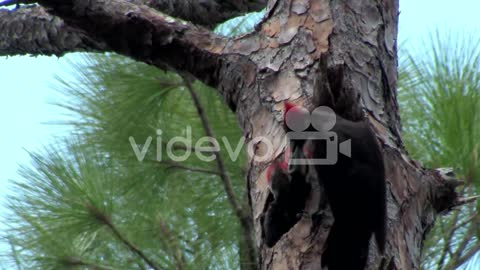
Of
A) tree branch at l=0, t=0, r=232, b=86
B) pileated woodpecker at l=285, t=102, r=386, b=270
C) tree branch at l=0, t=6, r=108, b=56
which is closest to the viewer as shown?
pileated woodpecker at l=285, t=102, r=386, b=270

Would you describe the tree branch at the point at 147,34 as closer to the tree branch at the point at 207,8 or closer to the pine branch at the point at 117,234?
the tree branch at the point at 207,8

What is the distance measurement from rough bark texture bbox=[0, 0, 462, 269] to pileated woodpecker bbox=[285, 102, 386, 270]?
3 centimetres

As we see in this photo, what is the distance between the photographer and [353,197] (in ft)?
3.49

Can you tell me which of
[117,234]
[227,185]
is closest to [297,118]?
[227,185]

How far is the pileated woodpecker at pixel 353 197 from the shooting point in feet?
3.49

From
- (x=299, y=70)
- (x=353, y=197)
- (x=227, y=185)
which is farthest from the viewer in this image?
(x=227, y=185)

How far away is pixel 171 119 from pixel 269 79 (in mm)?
712

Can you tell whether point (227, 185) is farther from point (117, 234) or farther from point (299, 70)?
point (299, 70)

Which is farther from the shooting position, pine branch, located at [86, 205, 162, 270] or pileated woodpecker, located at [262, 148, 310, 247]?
pine branch, located at [86, 205, 162, 270]

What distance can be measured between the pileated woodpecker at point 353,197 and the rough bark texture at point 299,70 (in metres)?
0.03

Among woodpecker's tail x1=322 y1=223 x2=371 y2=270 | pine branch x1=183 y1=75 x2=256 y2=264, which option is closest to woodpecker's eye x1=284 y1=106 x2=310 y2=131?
woodpecker's tail x1=322 y1=223 x2=371 y2=270

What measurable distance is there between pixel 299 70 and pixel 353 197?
0.27 m

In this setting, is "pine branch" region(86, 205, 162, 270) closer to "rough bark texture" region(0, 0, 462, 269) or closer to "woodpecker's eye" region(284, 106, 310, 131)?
"rough bark texture" region(0, 0, 462, 269)

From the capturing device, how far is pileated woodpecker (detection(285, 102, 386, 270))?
106cm
